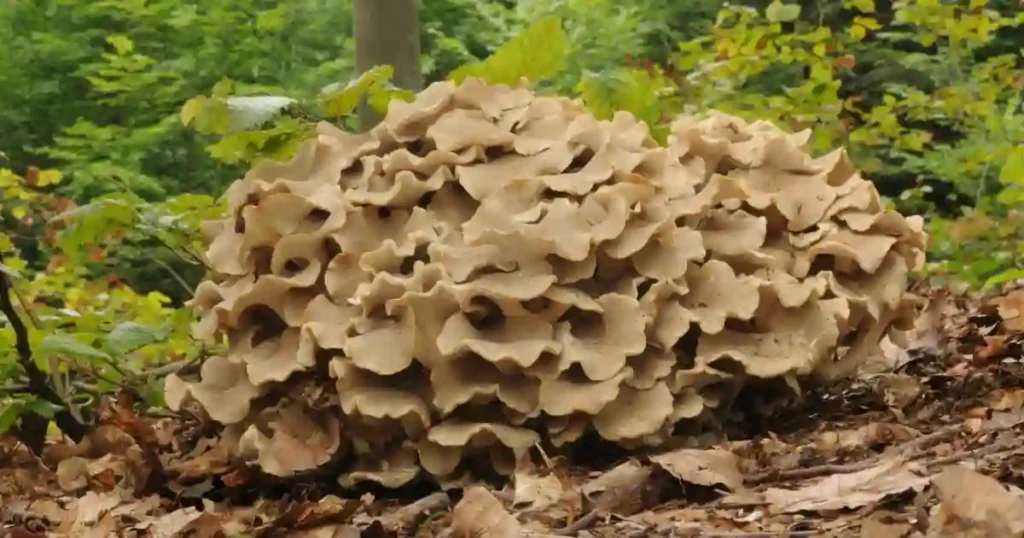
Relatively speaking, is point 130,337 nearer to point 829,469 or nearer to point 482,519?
point 482,519

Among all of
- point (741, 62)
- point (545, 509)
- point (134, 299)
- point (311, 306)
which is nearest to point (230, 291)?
point (311, 306)

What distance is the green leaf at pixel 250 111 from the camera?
7.82 ft

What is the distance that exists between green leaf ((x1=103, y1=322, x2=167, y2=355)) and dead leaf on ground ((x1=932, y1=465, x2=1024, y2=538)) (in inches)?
74.5

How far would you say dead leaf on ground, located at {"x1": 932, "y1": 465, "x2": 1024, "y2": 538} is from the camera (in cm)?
116

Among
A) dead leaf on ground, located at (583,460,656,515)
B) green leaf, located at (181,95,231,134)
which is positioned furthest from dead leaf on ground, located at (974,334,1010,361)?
green leaf, located at (181,95,231,134)

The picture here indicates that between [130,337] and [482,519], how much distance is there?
1282mm

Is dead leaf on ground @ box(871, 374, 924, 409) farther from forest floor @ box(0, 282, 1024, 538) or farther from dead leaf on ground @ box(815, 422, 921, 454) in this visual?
dead leaf on ground @ box(815, 422, 921, 454)

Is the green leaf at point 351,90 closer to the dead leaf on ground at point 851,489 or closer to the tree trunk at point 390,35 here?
the tree trunk at point 390,35

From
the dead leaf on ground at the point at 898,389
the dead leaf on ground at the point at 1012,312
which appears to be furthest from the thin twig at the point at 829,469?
the dead leaf on ground at the point at 1012,312

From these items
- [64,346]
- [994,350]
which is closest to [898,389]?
[994,350]

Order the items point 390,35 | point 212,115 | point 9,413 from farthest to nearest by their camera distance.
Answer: point 390,35, point 212,115, point 9,413

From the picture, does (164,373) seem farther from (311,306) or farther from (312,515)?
(312,515)

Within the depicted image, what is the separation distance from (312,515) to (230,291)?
664mm

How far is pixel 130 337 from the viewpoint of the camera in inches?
98.5
